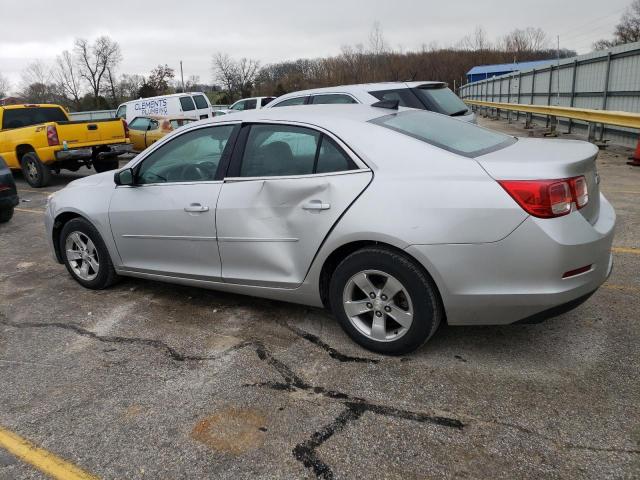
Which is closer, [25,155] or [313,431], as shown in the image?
[313,431]

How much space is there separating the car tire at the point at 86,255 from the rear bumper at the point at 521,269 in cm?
301

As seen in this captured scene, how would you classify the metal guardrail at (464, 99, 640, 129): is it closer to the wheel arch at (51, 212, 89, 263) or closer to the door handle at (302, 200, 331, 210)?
the door handle at (302, 200, 331, 210)

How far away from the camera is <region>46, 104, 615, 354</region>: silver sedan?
281 cm

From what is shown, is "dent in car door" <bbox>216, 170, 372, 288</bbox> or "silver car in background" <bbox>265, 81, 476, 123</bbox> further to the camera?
"silver car in background" <bbox>265, 81, 476, 123</bbox>

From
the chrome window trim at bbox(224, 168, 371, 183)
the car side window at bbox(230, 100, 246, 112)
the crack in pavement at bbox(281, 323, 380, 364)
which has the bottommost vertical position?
the crack in pavement at bbox(281, 323, 380, 364)

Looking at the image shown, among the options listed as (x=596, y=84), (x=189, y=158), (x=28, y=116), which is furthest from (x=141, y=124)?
(x=596, y=84)

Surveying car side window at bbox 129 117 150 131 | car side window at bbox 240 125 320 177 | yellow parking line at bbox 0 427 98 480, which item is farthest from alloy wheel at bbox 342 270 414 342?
car side window at bbox 129 117 150 131

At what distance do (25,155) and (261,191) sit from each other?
1012cm

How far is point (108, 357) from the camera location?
3.57m

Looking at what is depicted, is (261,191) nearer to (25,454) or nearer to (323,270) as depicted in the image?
(323,270)

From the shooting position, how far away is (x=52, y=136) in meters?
10.8

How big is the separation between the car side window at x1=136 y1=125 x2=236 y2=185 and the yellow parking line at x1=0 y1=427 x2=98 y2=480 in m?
2.03

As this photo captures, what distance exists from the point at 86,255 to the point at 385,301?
305cm

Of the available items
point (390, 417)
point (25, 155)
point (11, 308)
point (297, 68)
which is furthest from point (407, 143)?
point (297, 68)
